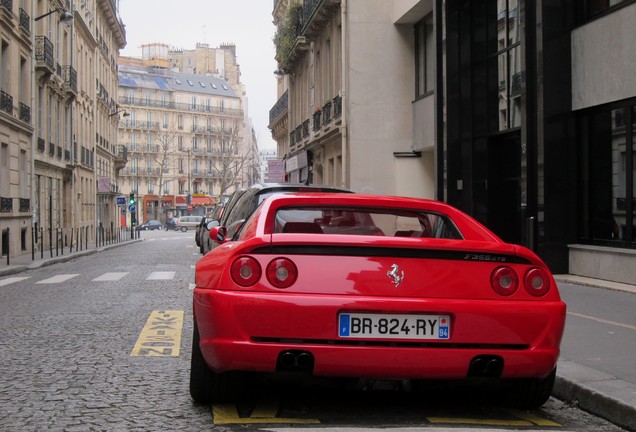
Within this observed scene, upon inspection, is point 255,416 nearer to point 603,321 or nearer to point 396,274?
point 396,274

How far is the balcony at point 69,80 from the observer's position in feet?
127

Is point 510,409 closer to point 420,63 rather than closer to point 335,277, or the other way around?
point 335,277

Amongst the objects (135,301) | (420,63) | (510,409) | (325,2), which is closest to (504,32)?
(420,63)

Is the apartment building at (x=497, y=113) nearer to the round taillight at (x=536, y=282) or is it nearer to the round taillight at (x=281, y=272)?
the round taillight at (x=536, y=282)

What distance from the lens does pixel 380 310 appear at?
430 centimetres

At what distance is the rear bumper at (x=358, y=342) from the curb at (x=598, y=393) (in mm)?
685

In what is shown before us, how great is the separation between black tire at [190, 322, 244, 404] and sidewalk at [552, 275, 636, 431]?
2159mm

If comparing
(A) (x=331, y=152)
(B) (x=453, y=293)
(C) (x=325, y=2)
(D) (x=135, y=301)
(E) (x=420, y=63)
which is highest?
(C) (x=325, y=2)

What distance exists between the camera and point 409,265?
444cm

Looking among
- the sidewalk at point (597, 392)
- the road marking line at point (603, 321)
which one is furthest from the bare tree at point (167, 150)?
the sidewalk at point (597, 392)

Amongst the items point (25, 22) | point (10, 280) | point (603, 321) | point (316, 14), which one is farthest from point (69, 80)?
point (603, 321)

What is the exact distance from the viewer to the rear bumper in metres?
4.29

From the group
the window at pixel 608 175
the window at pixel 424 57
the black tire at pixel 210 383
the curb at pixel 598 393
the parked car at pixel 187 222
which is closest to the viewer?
the curb at pixel 598 393

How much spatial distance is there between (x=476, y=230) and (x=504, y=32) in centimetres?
1254
